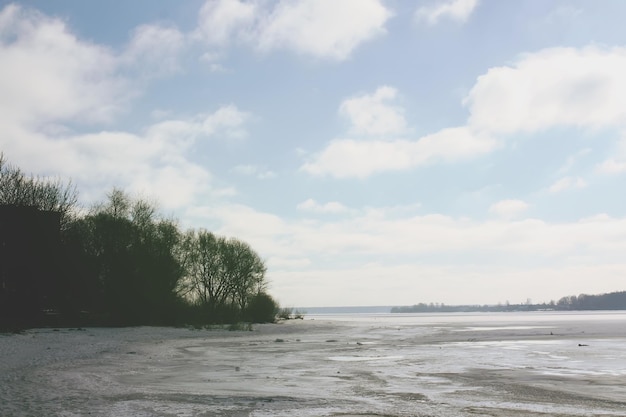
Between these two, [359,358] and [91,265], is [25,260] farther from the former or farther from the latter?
[359,358]

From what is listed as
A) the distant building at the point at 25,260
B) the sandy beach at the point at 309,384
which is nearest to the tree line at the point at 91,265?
the distant building at the point at 25,260

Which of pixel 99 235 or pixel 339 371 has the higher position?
pixel 99 235

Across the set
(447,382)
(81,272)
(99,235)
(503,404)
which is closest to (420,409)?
(503,404)

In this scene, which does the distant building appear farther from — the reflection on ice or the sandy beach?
the reflection on ice

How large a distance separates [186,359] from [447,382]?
507 inches

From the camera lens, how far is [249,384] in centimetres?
1666

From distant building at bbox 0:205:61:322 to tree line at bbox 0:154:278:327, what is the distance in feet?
0.22

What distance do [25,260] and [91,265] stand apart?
10.1m

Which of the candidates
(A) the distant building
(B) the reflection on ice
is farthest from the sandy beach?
(A) the distant building

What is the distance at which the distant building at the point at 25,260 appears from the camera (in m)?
44.5

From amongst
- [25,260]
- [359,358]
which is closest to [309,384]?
[359,358]

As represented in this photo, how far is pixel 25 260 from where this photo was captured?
45.2 meters

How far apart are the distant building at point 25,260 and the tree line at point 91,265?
0.22ft

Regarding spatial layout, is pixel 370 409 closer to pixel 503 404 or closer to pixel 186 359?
pixel 503 404
